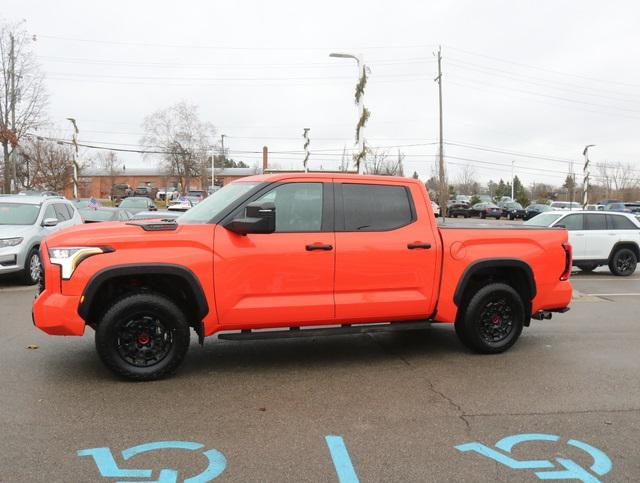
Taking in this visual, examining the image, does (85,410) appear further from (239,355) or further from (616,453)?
(616,453)

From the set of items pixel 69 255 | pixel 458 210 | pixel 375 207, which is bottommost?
pixel 69 255

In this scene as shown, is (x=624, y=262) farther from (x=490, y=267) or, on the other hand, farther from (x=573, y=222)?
(x=490, y=267)

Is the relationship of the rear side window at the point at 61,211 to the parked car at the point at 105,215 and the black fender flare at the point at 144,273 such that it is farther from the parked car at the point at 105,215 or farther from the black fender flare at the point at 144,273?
the black fender flare at the point at 144,273

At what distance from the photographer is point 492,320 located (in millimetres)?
6266

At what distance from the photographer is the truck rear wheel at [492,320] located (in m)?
6.08

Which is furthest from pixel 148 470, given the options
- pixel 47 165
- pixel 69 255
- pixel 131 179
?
pixel 131 179

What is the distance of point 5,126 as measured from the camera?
28.0 m

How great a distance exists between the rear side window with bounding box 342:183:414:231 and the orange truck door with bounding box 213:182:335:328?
25 centimetres

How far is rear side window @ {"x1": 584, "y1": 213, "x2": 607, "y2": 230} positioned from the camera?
46.7ft

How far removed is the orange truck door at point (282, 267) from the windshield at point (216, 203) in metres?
0.23

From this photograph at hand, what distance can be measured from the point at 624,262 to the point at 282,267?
1202 centimetres

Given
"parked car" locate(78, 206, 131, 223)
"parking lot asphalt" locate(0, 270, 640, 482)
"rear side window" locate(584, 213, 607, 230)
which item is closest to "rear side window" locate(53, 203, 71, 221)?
"parked car" locate(78, 206, 131, 223)

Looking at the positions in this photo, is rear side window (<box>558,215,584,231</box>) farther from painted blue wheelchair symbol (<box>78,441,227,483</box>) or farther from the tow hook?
painted blue wheelchair symbol (<box>78,441,227,483</box>)

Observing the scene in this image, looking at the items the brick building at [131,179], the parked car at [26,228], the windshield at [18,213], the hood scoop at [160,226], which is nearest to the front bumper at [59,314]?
the hood scoop at [160,226]
